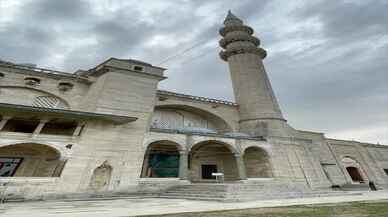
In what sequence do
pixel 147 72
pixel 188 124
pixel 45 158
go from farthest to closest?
1. pixel 188 124
2. pixel 147 72
3. pixel 45 158

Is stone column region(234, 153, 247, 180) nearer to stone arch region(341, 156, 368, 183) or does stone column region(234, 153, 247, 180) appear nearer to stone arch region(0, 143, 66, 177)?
stone arch region(0, 143, 66, 177)

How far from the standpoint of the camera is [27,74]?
1727 centimetres

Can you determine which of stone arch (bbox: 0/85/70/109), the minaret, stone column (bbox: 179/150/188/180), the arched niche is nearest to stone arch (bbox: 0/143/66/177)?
stone arch (bbox: 0/85/70/109)

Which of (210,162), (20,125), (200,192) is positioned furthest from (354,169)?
(20,125)

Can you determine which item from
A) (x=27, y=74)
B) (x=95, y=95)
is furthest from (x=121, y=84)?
(x=27, y=74)

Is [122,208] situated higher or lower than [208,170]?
lower

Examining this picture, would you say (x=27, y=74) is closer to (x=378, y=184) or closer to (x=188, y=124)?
(x=188, y=124)

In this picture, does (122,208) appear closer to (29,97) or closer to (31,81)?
(29,97)

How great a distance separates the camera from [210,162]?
23.9 metres

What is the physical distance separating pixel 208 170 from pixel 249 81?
37.8 ft

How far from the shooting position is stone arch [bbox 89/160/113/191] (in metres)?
14.3

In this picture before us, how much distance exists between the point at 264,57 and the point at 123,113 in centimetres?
2232

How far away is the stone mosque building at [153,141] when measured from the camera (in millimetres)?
13688

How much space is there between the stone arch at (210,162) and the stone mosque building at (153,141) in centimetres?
10
